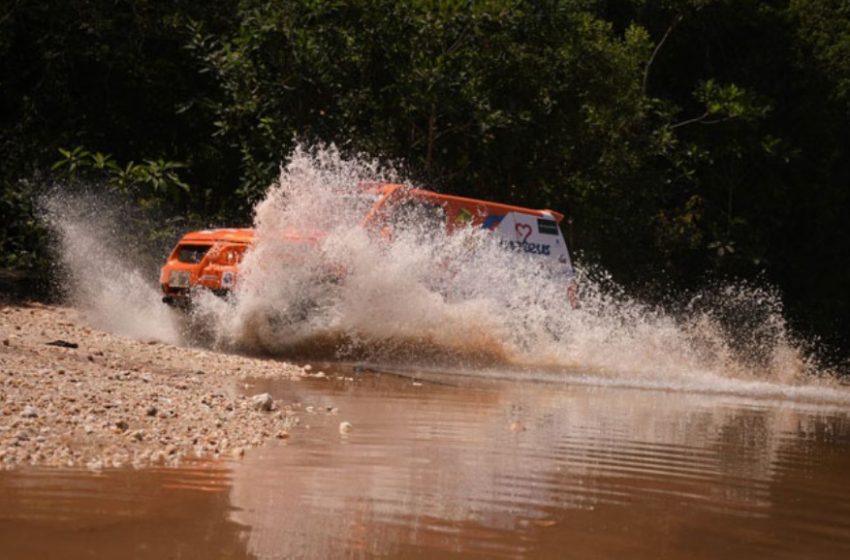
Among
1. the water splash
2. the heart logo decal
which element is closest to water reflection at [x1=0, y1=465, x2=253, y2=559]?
the water splash

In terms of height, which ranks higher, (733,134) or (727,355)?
(733,134)

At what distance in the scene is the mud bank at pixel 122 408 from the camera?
5895 mm

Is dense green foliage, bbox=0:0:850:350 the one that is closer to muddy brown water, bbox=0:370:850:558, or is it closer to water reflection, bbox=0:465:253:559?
muddy brown water, bbox=0:370:850:558

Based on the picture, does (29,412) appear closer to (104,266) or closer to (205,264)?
(205,264)

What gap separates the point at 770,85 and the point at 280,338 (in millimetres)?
17008

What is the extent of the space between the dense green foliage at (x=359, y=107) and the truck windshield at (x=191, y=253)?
10.9 ft

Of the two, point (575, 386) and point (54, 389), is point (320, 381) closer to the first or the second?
point (575, 386)

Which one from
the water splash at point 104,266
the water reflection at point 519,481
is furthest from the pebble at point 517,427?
the water splash at point 104,266

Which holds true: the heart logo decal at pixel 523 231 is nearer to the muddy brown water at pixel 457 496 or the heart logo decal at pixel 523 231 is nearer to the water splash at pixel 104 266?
the water splash at pixel 104 266

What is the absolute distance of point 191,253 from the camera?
1351cm

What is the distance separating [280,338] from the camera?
1289 centimetres

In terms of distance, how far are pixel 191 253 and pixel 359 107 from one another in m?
6.23

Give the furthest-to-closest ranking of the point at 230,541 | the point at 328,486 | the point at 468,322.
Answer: the point at 468,322, the point at 328,486, the point at 230,541

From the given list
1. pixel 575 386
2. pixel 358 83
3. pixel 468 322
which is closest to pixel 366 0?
pixel 358 83
